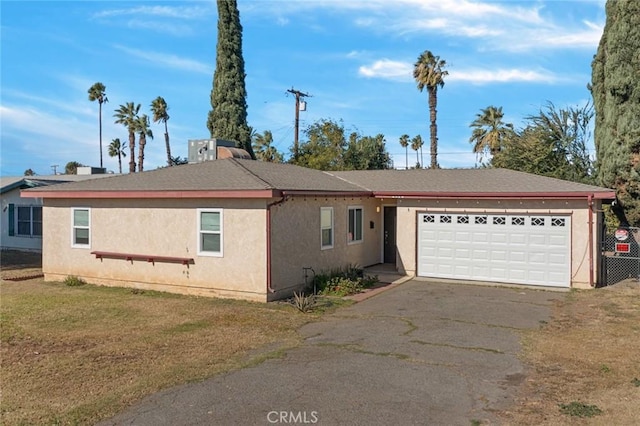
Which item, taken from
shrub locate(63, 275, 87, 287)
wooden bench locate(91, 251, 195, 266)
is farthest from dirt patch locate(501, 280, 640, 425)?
shrub locate(63, 275, 87, 287)

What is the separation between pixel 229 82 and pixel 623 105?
71.2ft

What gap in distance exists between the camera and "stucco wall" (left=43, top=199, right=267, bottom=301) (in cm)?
1277

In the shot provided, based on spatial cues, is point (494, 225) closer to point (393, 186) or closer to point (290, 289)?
point (393, 186)

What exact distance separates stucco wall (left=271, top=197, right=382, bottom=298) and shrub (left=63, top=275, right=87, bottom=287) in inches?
256

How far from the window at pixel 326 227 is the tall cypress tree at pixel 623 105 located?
1074cm

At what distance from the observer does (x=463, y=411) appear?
20.0 feet

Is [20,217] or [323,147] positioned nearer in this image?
[20,217]

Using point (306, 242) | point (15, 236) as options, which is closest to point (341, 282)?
point (306, 242)

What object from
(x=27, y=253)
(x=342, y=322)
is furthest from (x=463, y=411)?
(x=27, y=253)

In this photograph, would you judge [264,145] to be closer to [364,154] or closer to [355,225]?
[364,154]

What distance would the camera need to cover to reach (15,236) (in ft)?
80.5

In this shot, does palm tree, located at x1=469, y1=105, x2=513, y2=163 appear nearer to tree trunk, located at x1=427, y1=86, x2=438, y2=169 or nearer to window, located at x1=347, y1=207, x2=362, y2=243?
tree trunk, located at x1=427, y1=86, x2=438, y2=169

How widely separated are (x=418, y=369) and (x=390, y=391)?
1.10 metres

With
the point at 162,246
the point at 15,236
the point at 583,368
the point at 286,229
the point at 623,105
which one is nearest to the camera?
the point at 583,368
